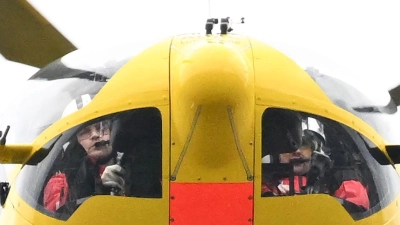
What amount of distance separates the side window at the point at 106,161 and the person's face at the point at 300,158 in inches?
9.6

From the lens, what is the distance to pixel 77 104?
1503mm

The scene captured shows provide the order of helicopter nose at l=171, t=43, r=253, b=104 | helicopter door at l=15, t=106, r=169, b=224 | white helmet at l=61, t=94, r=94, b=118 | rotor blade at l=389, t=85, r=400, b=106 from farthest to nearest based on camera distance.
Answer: rotor blade at l=389, t=85, r=400, b=106, white helmet at l=61, t=94, r=94, b=118, helicopter door at l=15, t=106, r=169, b=224, helicopter nose at l=171, t=43, r=253, b=104

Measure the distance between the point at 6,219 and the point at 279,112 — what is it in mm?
639

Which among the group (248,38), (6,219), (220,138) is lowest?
(6,219)

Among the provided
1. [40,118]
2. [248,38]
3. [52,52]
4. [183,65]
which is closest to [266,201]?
[183,65]

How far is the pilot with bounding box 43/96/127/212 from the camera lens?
1.41 metres

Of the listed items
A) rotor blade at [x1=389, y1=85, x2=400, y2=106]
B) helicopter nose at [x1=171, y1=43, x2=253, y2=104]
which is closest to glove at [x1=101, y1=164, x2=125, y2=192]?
helicopter nose at [x1=171, y1=43, x2=253, y2=104]

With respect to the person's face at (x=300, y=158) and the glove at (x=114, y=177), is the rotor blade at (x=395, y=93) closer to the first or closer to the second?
the person's face at (x=300, y=158)

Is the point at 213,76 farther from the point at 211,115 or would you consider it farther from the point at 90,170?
the point at 90,170

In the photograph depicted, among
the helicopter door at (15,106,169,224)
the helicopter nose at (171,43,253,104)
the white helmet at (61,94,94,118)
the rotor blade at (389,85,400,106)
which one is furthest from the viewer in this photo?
the rotor blade at (389,85,400,106)

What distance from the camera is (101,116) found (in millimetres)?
1414

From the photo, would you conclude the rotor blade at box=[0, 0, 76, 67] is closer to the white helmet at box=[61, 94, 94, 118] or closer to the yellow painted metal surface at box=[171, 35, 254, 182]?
the white helmet at box=[61, 94, 94, 118]

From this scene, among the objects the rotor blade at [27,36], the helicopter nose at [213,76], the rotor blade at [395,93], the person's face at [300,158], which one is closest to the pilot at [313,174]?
the person's face at [300,158]

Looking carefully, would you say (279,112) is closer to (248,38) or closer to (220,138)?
(220,138)
